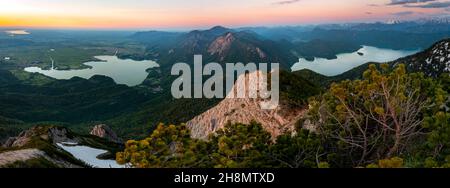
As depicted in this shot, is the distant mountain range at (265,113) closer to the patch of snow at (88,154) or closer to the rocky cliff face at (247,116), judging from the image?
the rocky cliff face at (247,116)

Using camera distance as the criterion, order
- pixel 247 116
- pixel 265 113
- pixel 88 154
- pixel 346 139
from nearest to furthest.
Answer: pixel 346 139
pixel 265 113
pixel 247 116
pixel 88 154

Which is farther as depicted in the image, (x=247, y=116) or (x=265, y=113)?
(x=247, y=116)

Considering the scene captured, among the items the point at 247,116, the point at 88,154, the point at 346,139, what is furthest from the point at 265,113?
the point at 88,154

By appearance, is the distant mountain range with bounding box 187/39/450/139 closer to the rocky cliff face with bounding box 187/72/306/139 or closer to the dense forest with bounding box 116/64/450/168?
the rocky cliff face with bounding box 187/72/306/139

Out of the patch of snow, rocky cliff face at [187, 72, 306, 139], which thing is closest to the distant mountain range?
rocky cliff face at [187, 72, 306, 139]

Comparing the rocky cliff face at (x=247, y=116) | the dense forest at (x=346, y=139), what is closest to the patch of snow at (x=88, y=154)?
the rocky cliff face at (x=247, y=116)

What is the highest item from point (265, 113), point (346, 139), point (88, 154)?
point (346, 139)

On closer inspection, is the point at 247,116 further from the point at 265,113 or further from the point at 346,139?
the point at 346,139
